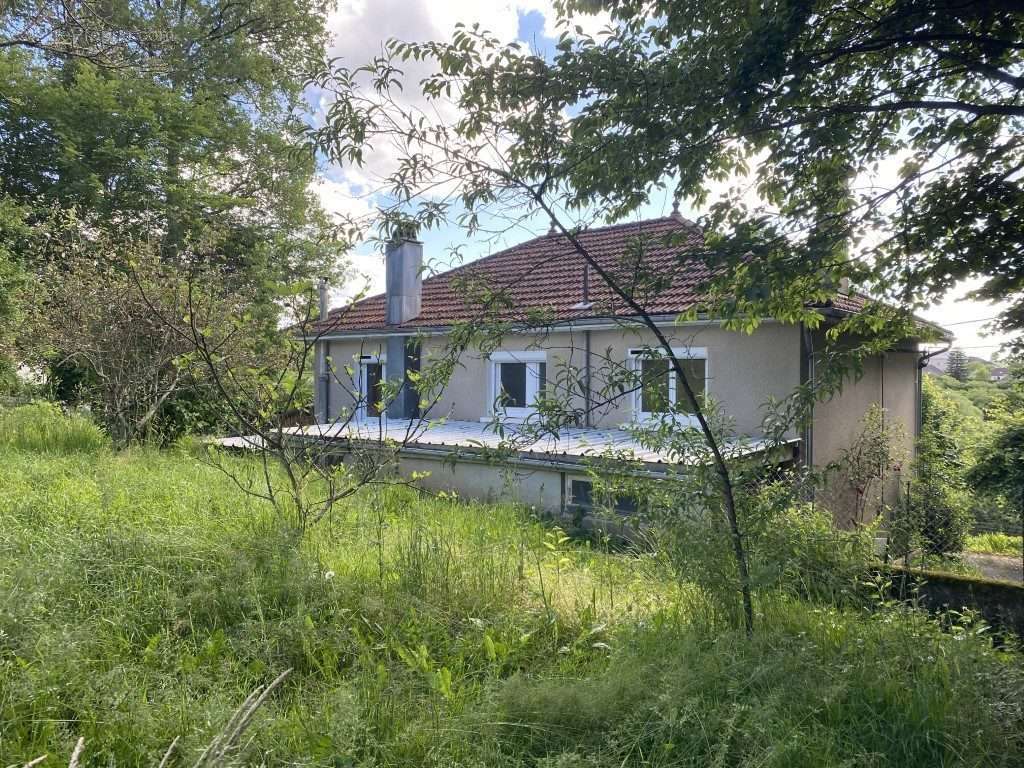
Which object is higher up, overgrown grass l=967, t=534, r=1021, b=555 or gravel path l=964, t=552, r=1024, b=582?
gravel path l=964, t=552, r=1024, b=582

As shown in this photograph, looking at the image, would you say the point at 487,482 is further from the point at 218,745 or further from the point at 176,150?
the point at 176,150

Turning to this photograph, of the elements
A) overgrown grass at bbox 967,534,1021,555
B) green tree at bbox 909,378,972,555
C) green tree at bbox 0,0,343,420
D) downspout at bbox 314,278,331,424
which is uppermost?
green tree at bbox 0,0,343,420

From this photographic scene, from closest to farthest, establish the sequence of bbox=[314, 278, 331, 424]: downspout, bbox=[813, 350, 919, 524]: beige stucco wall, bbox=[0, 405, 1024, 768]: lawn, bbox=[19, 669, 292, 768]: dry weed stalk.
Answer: bbox=[19, 669, 292, 768]: dry weed stalk → bbox=[0, 405, 1024, 768]: lawn → bbox=[813, 350, 919, 524]: beige stucco wall → bbox=[314, 278, 331, 424]: downspout

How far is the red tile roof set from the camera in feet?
14.3

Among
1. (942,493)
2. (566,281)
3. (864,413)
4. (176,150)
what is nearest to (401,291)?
(566,281)

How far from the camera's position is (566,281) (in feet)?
44.2

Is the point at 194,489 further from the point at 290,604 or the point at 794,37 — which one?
the point at 794,37

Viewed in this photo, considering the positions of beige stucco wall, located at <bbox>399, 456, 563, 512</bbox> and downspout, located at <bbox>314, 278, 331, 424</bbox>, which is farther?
downspout, located at <bbox>314, 278, 331, 424</bbox>

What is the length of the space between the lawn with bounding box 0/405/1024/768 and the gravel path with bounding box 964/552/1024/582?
915 cm

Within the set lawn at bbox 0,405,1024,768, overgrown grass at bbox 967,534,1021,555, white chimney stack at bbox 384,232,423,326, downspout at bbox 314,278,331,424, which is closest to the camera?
lawn at bbox 0,405,1024,768

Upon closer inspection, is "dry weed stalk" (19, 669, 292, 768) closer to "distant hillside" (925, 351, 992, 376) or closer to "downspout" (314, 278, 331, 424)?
"distant hillside" (925, 351, 992, 376)

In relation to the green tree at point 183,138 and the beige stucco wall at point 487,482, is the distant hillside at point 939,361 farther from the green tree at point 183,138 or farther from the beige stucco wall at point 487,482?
the green tree at point 183,138

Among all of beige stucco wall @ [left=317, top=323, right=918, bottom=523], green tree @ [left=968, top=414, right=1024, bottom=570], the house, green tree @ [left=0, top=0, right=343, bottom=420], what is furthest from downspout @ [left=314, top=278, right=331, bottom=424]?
green tree @ [left=968, top=414, right=1024, bottom=570]

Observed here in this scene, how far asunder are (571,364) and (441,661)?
3405 millimetres
